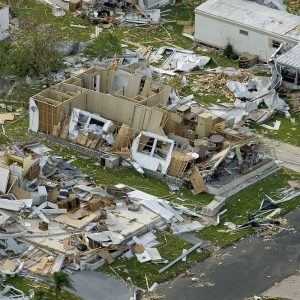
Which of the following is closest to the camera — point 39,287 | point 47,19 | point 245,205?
point 39,287

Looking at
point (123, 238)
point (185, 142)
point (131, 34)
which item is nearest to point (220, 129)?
point (185, 142)

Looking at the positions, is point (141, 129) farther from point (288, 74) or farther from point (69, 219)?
point (288, 74)

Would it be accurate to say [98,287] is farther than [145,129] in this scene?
No

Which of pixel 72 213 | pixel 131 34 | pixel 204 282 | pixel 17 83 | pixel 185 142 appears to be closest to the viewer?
pixel 204 282

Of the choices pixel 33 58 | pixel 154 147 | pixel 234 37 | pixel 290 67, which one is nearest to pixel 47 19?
pixel 33 58

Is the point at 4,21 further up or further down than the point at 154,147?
further down

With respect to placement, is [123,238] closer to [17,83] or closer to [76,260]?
[76,260]
